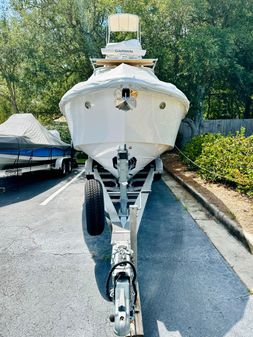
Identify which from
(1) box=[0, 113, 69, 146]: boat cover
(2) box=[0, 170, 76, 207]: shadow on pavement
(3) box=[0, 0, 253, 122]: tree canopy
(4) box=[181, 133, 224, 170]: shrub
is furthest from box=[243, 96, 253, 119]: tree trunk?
(1) box=[0, 113, 69, 146]: boat cover

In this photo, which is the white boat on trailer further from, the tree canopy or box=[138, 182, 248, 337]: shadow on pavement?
the tree canopy

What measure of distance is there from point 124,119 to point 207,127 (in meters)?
11.5

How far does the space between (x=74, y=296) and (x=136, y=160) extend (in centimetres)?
239

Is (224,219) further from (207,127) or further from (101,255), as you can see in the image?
(207,127)

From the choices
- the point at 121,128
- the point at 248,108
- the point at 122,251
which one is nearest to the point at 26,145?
the point at 121,128

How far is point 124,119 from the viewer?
4145mm

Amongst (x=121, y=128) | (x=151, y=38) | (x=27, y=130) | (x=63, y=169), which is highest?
(x=151, y=38)

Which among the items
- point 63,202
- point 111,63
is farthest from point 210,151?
point 63,202

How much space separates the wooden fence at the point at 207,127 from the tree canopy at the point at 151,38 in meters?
0.82

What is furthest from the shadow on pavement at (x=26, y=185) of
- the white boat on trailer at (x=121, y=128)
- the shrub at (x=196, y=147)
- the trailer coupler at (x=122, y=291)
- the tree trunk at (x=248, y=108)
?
the tree trunk at (x=248, y=108)

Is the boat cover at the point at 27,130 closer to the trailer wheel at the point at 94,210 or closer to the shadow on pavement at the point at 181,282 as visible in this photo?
the shadow on pavement at the point at 181,282

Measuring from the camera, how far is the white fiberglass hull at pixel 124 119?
4113mm

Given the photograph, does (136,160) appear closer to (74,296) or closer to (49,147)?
(74,296)

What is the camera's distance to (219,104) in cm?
2073
